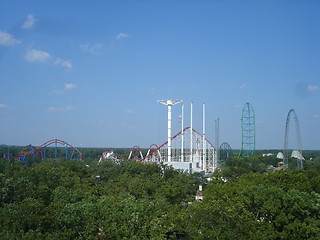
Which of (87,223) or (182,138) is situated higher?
(182,138)

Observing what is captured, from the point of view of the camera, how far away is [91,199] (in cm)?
1888

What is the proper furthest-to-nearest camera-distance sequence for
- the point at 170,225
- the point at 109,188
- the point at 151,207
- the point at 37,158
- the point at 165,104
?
the point at 37,158 < the point at 165,104 < the point at 109,188 < the point at 151,207 < the point at 170,225

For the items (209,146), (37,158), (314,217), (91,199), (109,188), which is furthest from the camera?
(37,158)

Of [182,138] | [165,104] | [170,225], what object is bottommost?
[170,225]

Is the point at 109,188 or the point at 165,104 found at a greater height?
the point at 165,104

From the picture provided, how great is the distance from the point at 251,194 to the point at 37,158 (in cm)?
5807

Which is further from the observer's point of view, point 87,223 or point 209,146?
point 209,146

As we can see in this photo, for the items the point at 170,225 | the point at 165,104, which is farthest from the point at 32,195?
the point at 165,104

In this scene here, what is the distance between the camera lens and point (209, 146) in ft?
184

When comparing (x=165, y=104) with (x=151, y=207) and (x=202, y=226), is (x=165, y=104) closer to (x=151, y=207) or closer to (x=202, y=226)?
(x=151, y=207)

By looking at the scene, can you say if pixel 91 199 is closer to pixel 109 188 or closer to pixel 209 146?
pixel 109 188

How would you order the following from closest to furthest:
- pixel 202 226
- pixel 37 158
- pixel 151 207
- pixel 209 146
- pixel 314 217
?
1. pixel 202 226
2. pixel 314 217
3. pixel 151 207
4. pixel 209 146
5. pixel 37 158

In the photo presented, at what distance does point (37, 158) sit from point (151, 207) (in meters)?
55.8

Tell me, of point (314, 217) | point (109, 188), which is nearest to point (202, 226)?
point (314, 217)
